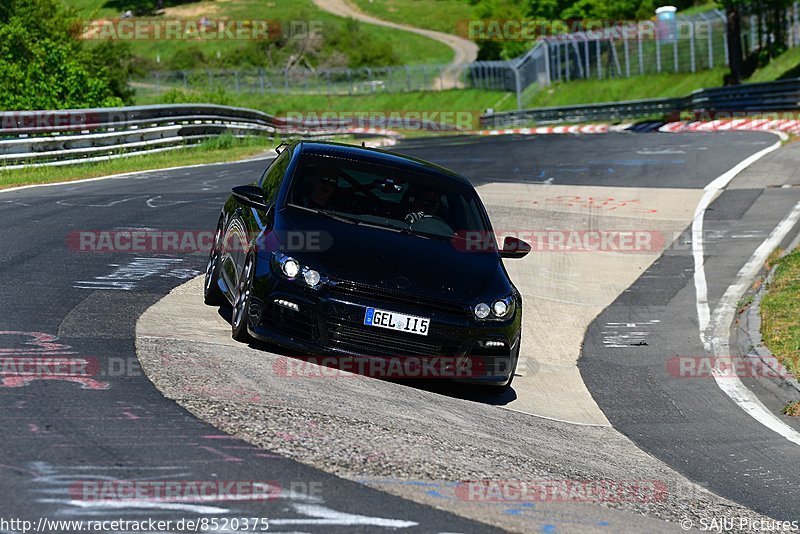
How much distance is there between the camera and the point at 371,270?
830cm

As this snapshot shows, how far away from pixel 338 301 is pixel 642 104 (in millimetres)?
40346

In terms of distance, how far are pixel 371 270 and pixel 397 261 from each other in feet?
0.84

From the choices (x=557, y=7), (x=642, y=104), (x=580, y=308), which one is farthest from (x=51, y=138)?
(x=557, y=7)

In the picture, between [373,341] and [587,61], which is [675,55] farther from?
[373,341]

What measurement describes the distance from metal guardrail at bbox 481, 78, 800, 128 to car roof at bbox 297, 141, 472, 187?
29.2m

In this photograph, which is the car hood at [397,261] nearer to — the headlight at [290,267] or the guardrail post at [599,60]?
the headlight at [290,267]

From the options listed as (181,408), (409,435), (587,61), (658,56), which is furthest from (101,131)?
(587,61)

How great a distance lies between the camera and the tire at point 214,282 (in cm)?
1022

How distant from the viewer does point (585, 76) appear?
6444cm

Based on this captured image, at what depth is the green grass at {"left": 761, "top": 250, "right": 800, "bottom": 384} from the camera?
11.1m
